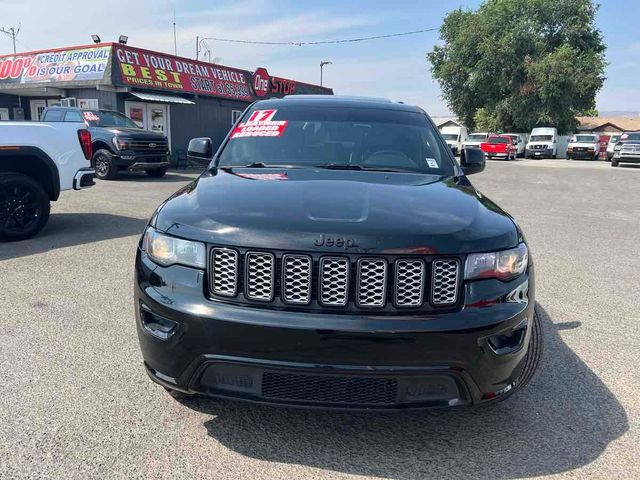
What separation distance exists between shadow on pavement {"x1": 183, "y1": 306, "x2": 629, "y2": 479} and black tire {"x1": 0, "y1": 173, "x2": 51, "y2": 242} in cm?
521

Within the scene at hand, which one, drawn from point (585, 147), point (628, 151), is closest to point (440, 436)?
point (628, 151)

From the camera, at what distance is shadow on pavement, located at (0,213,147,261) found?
6394 mm

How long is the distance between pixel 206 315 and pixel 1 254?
16.6 ft

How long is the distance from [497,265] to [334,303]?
0.75 m

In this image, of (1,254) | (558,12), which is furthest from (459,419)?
Result: (558,12)

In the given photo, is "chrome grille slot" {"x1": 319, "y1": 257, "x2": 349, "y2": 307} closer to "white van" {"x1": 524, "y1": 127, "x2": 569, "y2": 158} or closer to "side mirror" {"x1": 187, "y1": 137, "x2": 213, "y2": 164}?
"side mirror" {"x1": 187, "y1": 137, "x2": 213, "y2": 164}

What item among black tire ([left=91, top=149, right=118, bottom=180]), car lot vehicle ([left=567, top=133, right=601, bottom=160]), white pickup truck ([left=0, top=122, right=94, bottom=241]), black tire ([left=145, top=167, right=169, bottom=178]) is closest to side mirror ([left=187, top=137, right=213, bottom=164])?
white pickup truck ([left=0, top=122, right=94, bottom=241])

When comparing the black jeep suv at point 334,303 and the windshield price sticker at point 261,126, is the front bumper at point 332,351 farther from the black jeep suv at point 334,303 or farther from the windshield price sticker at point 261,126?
the windshield price sticker at point 261,126

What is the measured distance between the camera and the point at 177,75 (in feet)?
65.7

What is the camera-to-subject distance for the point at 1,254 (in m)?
6.10

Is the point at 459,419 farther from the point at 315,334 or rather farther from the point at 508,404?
the point at 315,334

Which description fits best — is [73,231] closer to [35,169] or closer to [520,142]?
[35,169]

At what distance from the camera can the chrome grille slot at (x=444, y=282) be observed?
7.27ft

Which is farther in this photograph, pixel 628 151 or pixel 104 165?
pixel 628 151
